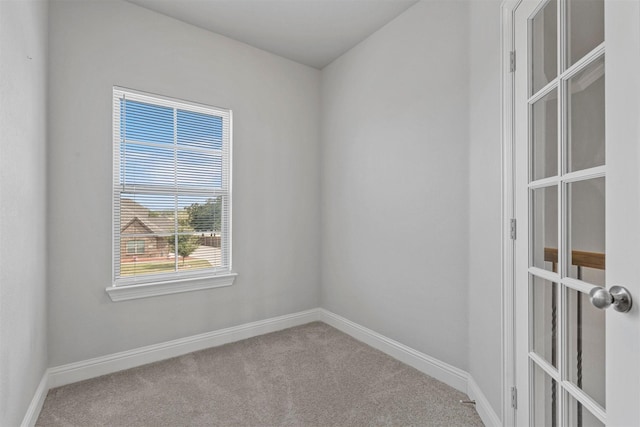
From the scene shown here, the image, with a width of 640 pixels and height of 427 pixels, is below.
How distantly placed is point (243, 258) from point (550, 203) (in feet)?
8.06

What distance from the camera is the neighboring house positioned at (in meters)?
2.48

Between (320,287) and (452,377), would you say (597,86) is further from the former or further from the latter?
(320,287)

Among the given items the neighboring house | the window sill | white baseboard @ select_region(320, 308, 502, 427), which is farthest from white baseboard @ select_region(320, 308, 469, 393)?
the neighboring house

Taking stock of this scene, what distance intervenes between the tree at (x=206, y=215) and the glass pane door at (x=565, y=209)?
2392 millimetres

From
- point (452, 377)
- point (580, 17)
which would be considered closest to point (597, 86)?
point (580, 17)

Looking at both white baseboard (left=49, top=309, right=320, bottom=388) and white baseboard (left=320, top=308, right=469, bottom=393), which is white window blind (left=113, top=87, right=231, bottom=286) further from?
white baseboard (left=320, top=308, right=469, bottom=393)

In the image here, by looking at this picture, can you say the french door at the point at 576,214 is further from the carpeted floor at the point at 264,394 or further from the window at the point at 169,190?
the window at the point at 169,190

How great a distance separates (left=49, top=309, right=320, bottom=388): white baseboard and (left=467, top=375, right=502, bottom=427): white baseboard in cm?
177

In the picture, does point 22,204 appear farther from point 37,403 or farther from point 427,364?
point 427,364

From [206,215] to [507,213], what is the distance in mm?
2333

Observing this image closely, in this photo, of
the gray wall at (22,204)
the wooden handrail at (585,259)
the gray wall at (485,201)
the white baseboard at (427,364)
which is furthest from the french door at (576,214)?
the gray wall at (22,204)

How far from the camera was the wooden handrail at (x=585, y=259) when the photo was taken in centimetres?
94

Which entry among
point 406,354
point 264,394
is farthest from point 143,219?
point 406,354

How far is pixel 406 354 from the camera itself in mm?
2504
